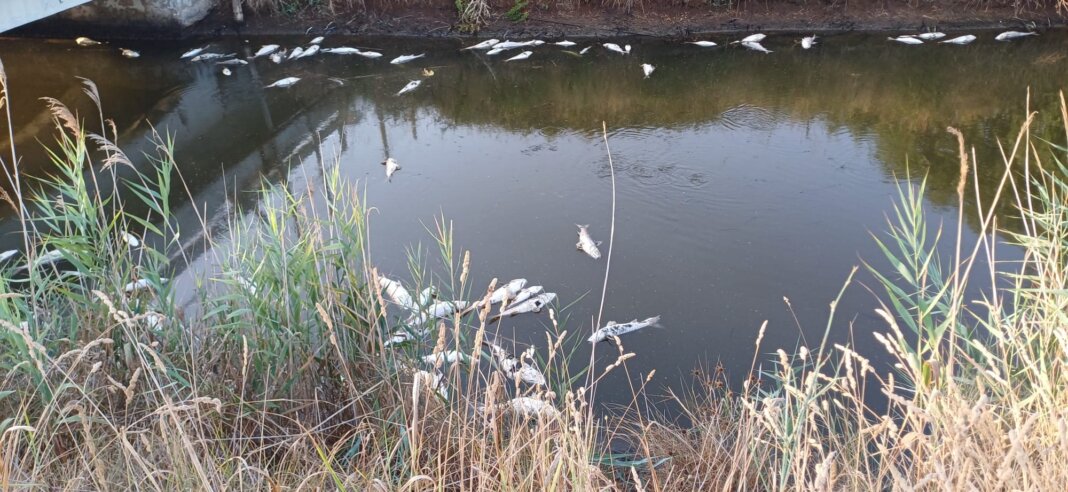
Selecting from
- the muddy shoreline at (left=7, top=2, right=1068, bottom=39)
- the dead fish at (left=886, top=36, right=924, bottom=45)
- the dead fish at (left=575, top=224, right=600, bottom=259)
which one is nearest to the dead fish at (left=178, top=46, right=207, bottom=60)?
the muddy shoreline at (left=7, top=2, right=1068, bottom=39)

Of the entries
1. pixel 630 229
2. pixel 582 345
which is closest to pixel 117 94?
pixel 630 229

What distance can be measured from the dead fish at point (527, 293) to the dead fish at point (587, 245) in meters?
0.41

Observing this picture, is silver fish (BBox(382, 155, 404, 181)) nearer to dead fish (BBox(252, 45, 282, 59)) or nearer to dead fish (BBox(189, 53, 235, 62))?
dead fish (BBox(252, 45, 282, 59))

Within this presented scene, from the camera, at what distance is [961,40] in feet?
23.8

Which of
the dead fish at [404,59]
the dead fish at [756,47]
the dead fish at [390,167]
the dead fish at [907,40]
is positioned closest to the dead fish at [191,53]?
the dead fish at [404,59]

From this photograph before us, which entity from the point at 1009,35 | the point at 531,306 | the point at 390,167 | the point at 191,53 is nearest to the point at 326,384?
the point at 531,306

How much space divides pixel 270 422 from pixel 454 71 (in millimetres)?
5522

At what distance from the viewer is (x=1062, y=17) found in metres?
7.70

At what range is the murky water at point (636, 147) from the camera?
3570 mm

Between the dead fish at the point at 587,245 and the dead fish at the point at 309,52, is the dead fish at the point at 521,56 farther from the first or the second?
the dead fish at the point at 587,245

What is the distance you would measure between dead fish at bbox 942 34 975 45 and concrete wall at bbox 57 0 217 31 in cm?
805

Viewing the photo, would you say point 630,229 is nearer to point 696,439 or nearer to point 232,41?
point 696,439

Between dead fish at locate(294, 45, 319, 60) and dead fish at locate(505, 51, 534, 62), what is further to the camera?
dead fish at locate(294, 45, 319, 60)

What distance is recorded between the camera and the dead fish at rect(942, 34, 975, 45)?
7.22 meters
